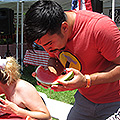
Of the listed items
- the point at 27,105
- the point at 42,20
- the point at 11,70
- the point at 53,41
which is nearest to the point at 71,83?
the point at 53,41

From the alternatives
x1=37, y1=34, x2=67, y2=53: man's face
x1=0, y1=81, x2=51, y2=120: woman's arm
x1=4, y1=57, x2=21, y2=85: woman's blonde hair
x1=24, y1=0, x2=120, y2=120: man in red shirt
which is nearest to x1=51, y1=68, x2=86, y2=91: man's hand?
x1=24, y1=0, x2=120, y2=120: man in red shirt

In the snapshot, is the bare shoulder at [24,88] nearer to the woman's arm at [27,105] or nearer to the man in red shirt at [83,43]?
the woman's arm at [27,105]

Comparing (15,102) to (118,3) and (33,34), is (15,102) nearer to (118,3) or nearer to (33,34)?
(33,34)

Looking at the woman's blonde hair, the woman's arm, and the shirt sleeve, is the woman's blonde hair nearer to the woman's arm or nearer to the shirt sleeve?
the woman's arm

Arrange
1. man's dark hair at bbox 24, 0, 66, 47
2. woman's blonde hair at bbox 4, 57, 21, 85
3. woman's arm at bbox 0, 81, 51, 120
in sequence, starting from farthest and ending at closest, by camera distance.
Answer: woman's blonde hair at bbox 4, 57, 21, 85, woman's arm at bbox 0, 81, 51, 120, man's dark hair at bbox 24, 0, 66, 47

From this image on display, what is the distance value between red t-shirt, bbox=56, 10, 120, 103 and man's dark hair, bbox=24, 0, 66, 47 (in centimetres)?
21

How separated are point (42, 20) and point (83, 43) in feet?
1.31

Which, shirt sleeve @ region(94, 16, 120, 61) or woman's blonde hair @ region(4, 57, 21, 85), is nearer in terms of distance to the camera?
shirt sleeve @ region(94, 16, 120, 61)

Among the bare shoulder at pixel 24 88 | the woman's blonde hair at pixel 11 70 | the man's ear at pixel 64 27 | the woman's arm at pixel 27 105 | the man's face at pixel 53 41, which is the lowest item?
the woman's arm at pixel 27 105

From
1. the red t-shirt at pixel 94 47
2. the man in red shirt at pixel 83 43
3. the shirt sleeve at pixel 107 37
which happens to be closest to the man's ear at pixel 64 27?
the man in red shirt at pixel 83 43

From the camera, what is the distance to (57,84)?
4.79ft

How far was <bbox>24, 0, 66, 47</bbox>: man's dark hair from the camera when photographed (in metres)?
1.41

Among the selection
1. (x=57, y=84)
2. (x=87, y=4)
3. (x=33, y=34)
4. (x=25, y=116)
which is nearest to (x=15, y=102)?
(x=25, y=116)

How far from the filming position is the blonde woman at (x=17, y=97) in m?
2.11
